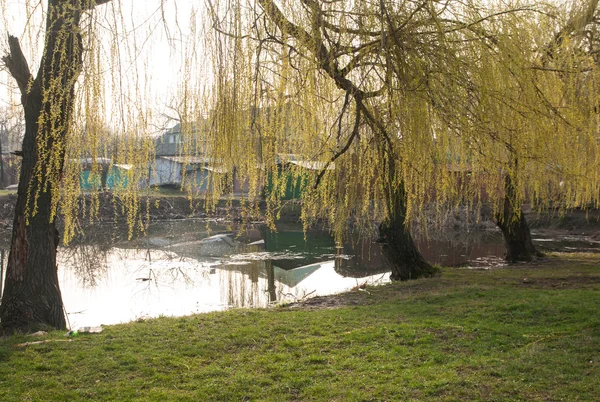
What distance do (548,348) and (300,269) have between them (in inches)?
421

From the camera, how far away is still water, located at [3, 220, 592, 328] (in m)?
11.6

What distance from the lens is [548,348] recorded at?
5402 mm

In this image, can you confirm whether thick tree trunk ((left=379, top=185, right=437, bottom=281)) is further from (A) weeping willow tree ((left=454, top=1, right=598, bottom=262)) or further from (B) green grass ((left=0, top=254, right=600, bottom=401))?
(B) green grass ((left=0, top=254, right=600, bottom=401))

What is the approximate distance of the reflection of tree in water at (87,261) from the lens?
47.5ft

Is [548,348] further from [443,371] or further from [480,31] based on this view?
[480,31]

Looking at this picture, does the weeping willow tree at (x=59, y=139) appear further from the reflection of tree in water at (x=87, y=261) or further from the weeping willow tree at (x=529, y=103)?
the reflection of tree in water at (x=87, y=261)

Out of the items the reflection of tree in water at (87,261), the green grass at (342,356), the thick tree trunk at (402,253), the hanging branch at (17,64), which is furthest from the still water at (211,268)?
the hanging branch at (17,64)

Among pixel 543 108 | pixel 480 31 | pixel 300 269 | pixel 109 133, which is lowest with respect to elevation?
pixel 300 269

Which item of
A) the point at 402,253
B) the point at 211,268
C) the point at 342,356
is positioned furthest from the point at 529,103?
the point at 211,268

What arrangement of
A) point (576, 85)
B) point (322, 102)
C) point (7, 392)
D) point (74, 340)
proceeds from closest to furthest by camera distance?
point (322, 102), point (7, 392), point (74, 340), point (576, 85)

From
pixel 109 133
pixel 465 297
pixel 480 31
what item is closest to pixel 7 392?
pixel 109 133

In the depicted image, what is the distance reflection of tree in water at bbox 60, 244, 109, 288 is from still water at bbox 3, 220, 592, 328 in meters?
0.02

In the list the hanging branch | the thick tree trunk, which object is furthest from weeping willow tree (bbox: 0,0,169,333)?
the thick tree trunk

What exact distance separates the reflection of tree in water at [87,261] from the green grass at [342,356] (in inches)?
294
